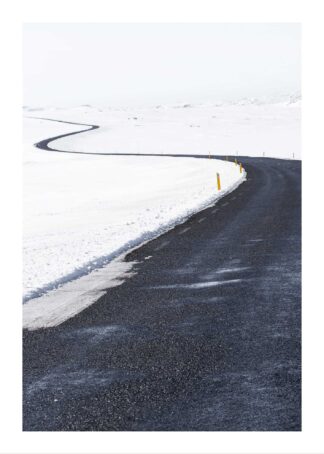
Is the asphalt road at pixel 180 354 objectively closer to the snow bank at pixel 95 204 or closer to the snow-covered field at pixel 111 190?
the snow-covered field at pixel 111 190

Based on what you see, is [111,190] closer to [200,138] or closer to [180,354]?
[180,354]

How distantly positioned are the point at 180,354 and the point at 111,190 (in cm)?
3352

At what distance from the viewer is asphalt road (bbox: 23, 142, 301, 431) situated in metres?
4.72

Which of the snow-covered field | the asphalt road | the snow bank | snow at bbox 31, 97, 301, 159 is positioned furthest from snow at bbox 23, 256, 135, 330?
snow at bbox 31, 97, 301, 159

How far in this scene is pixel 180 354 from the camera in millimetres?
6242

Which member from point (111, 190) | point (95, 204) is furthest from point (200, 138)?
point (95, 204)

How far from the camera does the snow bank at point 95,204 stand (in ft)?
Answer: 42.8

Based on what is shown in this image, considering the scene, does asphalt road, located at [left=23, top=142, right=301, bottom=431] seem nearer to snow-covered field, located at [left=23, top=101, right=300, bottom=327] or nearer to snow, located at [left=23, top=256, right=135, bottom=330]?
snow, located at [left=23, top=256, right=135, bottom=330]

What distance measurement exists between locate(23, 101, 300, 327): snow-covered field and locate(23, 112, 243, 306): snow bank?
0.12 ft

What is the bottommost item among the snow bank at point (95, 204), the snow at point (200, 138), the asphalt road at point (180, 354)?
the asphalt road at point (180, 354)

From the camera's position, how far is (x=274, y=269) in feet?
34.7

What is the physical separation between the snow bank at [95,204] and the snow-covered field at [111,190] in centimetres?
4

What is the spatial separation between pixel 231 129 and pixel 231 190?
83.7 meters

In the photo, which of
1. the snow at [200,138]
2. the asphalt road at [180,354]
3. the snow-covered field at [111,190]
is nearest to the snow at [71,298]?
the snow-covered field at [111,190]
